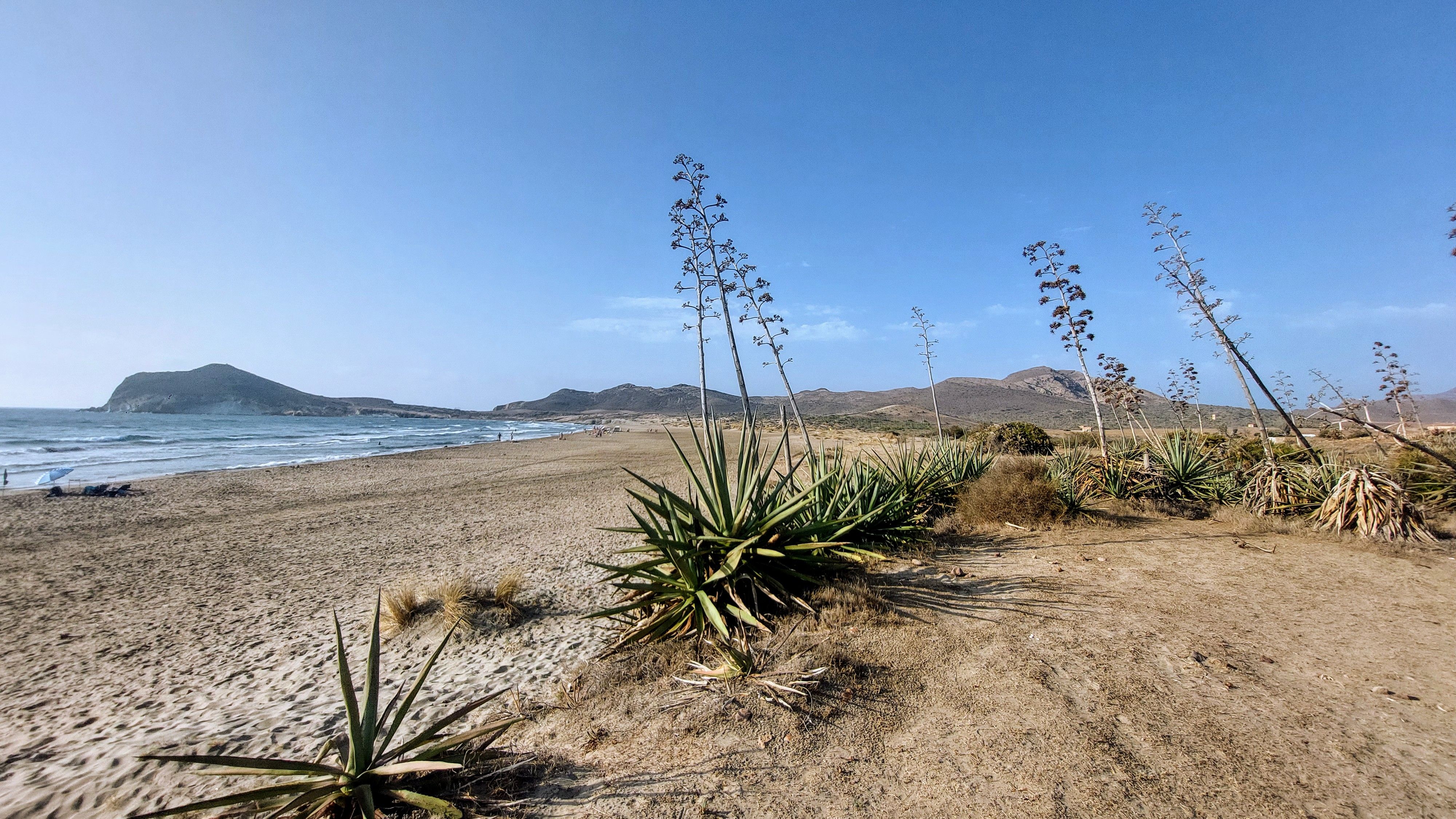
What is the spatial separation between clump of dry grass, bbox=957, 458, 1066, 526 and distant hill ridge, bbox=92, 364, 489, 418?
128974mm

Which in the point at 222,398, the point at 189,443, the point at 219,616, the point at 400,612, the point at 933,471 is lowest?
the point at 219,616

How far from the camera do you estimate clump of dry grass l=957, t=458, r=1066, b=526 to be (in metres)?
7.80

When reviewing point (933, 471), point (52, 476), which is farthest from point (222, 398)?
point (933, 471)

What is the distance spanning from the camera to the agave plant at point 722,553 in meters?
4.23

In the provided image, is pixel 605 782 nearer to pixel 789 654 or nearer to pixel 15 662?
pixel 789 654

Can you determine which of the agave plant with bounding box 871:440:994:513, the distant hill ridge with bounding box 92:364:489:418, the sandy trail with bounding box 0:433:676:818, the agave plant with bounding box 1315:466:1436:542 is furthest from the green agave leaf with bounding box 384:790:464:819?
the distant hill ridge with bounding box 92:364:489:418

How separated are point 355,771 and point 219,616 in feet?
18.7

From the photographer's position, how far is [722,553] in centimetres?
450

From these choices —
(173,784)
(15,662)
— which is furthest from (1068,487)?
(15,662)

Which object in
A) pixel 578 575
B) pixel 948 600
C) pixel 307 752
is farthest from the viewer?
pixel 578 575

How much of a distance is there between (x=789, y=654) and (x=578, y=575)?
445 cm

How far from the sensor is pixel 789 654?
3.71 metres

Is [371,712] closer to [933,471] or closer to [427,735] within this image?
[427,735]

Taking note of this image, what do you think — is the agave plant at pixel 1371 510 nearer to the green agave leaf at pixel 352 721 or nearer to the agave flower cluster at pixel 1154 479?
the agave flower cluster at pixel 1154 479
